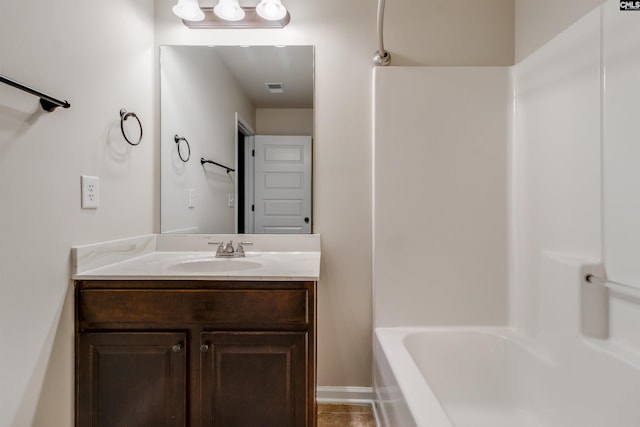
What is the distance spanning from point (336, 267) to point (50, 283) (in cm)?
123

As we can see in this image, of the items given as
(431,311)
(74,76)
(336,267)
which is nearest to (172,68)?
(74,76)

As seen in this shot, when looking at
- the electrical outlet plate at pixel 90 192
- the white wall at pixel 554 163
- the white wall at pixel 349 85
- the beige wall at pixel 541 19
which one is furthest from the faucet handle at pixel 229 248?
the beige wall at pixel 541 19

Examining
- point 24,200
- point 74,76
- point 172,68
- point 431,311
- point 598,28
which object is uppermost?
point 172,68

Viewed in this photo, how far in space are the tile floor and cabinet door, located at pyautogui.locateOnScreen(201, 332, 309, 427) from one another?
54 centimetres

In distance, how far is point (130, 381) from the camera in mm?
1240

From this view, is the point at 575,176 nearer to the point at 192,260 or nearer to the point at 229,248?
the point at 229,248

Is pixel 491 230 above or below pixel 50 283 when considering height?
above

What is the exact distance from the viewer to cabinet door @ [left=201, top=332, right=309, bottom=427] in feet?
4.07

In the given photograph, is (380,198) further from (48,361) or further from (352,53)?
(48,361)

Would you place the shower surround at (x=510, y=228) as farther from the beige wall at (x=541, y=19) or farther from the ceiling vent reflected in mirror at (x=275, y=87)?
the ceiling vent reflected in mirror at (x=275, y=87)

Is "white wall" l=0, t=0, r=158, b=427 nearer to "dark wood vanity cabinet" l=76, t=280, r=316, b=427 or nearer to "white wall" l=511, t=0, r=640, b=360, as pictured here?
"dark wood vanity cabinet" l=76, t=280, r=316, b=427

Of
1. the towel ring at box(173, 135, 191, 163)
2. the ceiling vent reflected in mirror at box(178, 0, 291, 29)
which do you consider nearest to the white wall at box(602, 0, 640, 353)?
the ceiling vent reflected in mirror at box(178, 0, 291, 29)

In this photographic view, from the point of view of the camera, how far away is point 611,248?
3.84 ft

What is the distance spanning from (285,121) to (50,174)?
3.55 ft
